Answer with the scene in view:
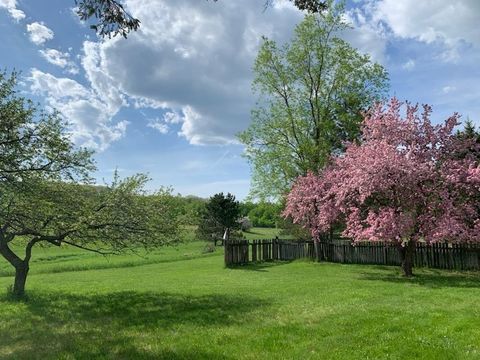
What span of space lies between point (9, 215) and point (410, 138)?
16.0 m

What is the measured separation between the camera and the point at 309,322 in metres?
9.34

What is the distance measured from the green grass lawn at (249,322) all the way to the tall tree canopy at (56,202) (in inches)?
75.0

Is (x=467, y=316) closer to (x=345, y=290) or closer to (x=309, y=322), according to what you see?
(x=309, y=322)

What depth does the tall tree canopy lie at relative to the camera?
11.0 m

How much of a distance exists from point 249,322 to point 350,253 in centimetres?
1908

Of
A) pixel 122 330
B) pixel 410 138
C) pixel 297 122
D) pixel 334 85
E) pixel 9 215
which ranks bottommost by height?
pixel 122 330

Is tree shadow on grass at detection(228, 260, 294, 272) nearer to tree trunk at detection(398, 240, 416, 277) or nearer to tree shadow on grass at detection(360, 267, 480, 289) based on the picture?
tree shadow on grass at detection(360, 267, 480, 289)

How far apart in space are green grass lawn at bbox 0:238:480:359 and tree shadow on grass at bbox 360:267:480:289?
347mm

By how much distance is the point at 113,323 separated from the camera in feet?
32.1

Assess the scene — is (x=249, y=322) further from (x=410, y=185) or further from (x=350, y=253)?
(x=350, y=253)

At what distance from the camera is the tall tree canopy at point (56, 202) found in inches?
434

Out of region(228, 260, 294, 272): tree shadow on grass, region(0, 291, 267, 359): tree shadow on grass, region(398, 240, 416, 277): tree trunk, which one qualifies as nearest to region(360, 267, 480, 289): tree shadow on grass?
region(398, 240, 416, 277): tree trunk

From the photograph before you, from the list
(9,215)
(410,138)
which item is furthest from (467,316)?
(9,215)

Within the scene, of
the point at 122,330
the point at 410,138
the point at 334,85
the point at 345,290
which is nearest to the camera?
the point at 122,330
